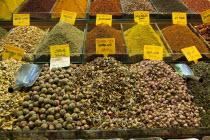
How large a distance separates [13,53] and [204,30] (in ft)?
6.62

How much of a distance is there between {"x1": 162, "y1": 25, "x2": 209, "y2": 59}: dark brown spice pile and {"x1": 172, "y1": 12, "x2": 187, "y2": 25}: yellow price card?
10cm

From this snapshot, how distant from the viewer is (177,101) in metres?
1.92

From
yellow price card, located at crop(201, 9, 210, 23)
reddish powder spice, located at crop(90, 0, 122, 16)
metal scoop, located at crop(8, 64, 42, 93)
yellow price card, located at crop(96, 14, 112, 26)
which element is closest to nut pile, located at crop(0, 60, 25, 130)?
metal scoop, located at crop(8, 64, 42, 93)

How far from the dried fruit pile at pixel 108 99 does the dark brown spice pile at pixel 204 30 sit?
0.81 meters

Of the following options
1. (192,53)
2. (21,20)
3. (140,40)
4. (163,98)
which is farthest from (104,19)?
(163,98)

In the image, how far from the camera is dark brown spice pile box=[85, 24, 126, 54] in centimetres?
245

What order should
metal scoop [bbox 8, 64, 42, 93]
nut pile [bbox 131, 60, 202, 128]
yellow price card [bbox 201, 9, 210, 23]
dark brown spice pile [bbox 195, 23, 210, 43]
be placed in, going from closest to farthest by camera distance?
1. nut pile [bbox 131, 60, 202, 128]
2. metal scoop [bbox 8, 64, 42, 93]
3. dark brown spice pile [bbox 195, 23, 210, 43]
4. yellow price card [bbox 201, 9, 210, 23]

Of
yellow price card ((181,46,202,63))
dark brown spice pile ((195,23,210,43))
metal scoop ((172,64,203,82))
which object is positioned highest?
dark brown spice pile ((195,23,210,43))

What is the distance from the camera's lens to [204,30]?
2.83 metres

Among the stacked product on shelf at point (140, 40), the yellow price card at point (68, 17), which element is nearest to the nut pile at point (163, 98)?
the stacked product on shelf at point (140, 40)

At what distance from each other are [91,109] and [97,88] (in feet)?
0.64

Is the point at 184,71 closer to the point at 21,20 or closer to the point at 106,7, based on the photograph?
the point at 106,7

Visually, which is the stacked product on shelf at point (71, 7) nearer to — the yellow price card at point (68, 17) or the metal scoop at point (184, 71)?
the yellow price card at point (68, 17)

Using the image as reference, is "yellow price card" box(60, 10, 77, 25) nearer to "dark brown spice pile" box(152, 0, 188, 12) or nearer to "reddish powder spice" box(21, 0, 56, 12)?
"reddish powder spice" box(21, 0, 56, 12)
